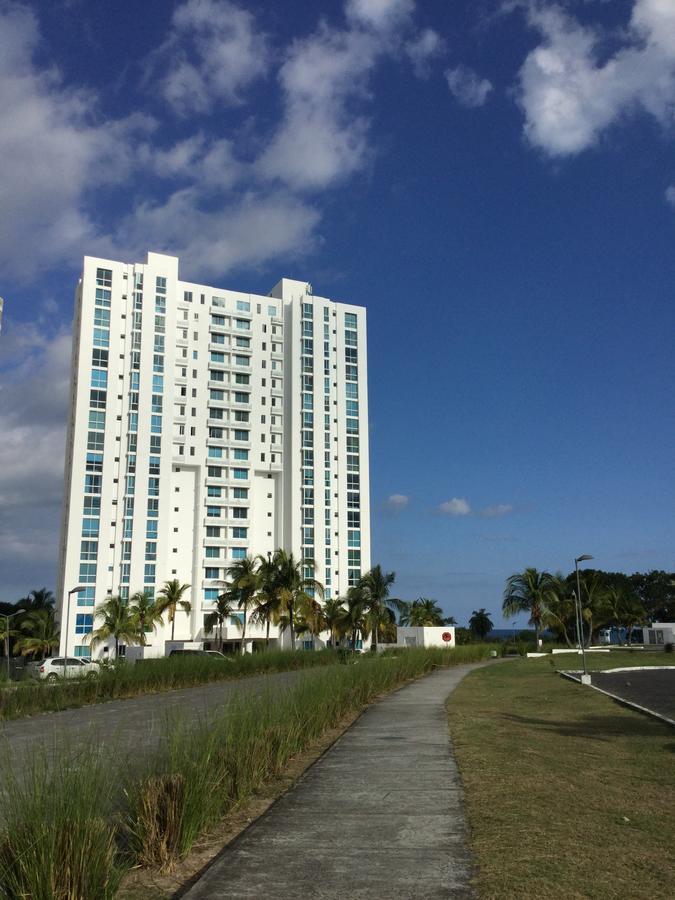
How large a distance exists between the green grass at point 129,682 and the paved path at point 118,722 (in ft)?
1.88

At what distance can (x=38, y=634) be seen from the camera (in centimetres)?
7281

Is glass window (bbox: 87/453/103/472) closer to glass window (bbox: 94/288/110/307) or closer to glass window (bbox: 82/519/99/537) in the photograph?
glass window (bbox: 82/519/99/537)

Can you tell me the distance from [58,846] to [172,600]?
232ft

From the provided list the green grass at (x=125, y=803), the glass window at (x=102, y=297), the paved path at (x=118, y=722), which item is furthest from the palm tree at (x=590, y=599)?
the green grass at (x=125, y=803)

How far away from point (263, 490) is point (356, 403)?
15.5m

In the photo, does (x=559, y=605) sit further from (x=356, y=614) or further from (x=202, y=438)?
(x=202, y=438)

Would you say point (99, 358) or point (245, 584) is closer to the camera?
point (245, 584)

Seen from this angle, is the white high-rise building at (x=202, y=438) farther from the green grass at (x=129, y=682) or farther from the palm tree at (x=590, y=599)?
the green grass at (x=129, y=682)

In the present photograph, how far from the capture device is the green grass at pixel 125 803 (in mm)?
4949

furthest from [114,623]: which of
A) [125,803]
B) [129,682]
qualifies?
[125,803]

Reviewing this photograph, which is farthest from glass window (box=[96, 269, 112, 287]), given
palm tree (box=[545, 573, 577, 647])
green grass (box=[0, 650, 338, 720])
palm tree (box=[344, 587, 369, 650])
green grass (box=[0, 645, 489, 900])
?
green grass (box=[0, 645, 489, 900])

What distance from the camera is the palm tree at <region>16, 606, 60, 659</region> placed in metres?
69.7

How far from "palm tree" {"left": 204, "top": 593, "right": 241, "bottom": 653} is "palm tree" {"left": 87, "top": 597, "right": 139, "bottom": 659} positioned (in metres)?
7.99

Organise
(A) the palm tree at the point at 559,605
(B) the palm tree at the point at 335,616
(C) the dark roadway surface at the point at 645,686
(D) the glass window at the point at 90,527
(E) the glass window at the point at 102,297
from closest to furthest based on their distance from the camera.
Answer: (C) the dark roadway surface at the point at 645,686, (A) the palm tree at the point at 559,605, (D) the glass window at the point at 90,527, (B) the palm tree at the point at 335,616, (E) the glass window at the point at 102,297
